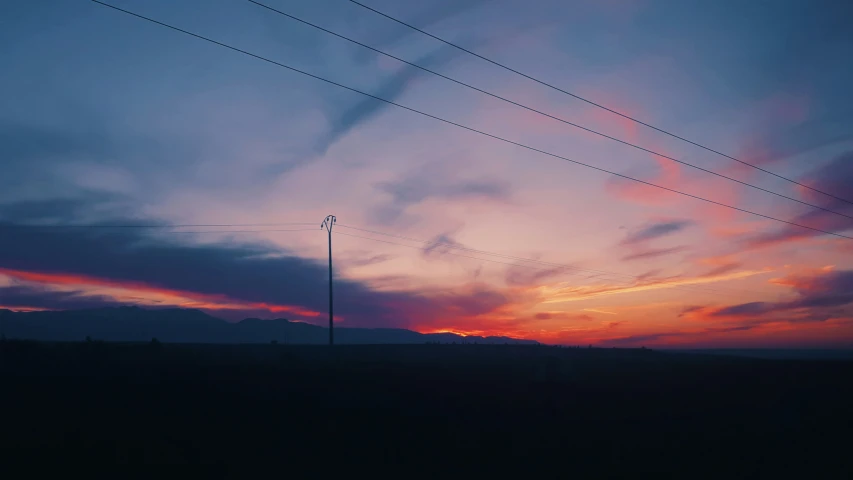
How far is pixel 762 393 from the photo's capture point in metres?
38.3

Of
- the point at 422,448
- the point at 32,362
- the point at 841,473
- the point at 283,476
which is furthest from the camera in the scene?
the point at 32,362

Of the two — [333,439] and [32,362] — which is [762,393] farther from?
[32,362]

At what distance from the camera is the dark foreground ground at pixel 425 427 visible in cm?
1841

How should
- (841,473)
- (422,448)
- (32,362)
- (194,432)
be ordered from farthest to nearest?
(32,362), (194,432), (422,448), (841,473)

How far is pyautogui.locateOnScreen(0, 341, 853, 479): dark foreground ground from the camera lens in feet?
60.4

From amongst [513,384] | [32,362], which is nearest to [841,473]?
[513,384]

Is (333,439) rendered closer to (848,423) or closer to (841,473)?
(841,473)

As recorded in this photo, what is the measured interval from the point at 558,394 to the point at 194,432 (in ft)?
→ 70.2

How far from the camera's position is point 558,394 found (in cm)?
3612

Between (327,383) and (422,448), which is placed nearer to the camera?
(422,448)

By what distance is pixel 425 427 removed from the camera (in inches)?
949

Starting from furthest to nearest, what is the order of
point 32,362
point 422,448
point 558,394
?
point 32,362
point 558,394
point 422,448

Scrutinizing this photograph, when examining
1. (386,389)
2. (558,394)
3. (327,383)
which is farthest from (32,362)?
(558,394)

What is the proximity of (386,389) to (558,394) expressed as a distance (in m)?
10.0
